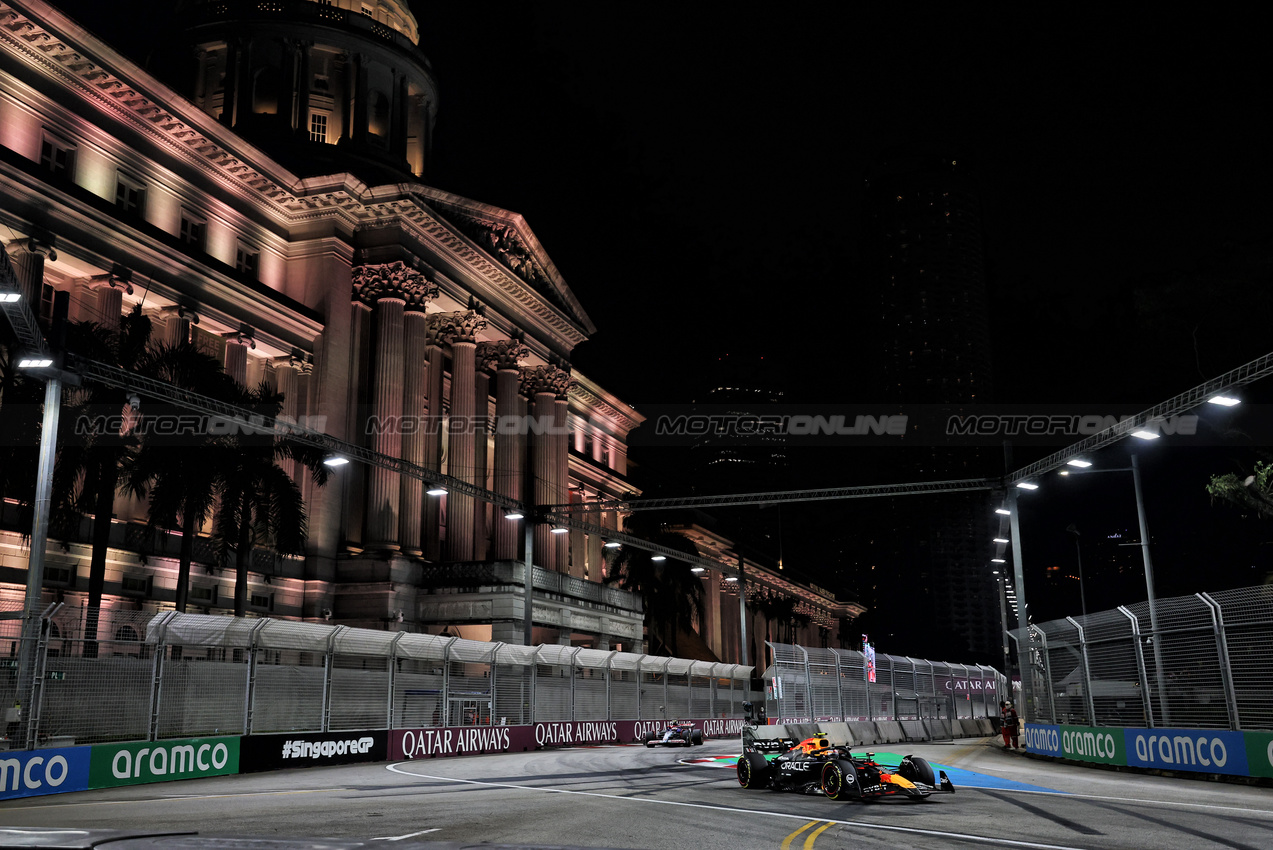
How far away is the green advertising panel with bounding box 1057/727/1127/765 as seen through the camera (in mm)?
24656

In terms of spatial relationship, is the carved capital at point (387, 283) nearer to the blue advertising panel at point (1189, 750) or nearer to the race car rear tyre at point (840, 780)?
the blue advertising panel at point (1189, 750)

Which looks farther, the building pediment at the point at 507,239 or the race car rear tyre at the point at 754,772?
the building pediment at the point at 507,239

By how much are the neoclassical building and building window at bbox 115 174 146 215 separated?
0.29 ft

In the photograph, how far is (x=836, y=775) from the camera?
17.8m

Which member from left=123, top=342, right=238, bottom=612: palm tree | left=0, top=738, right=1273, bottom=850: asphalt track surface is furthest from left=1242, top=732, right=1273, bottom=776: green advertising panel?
left=123, top=342, right=238, bottom=612: palm tree

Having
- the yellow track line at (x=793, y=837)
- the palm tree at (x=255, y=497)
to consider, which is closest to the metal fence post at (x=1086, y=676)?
the yellow track line at (x=793, y=837)

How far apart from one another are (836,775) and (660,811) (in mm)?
3967

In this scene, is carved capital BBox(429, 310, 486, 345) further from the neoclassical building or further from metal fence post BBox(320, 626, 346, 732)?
metal fence post BBox(320, 626, 346, 732)

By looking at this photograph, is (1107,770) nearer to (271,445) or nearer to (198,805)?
(198,805)

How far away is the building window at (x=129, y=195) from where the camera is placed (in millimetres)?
43906

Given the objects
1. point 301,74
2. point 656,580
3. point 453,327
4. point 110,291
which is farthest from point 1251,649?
point 301,74

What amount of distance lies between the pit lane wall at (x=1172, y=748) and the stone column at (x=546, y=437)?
4424 centimetres

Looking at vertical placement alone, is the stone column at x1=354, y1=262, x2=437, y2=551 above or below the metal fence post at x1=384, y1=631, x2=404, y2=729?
above

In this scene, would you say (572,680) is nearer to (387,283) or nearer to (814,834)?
(814,834)
